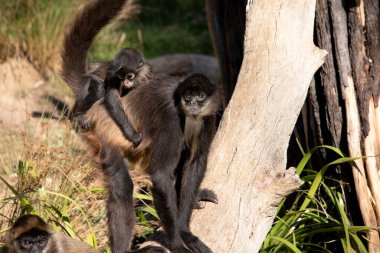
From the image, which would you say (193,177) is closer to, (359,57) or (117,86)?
(117,86)

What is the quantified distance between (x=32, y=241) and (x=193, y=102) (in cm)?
150

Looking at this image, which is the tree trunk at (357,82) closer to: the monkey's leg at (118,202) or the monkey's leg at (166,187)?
the monkey's leg at (166,187)

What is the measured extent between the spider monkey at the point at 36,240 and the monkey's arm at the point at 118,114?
0.88m

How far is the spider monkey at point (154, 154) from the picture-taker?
5.18m

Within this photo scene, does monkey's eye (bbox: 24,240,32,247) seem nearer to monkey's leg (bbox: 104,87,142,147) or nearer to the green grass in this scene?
monkey's leg (bbox: 104,87,142,147)

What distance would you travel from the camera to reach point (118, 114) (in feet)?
18.0

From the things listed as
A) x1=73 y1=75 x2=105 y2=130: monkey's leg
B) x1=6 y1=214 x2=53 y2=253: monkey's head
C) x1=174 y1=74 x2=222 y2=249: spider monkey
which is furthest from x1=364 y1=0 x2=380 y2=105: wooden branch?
x1=6 y1=214 x2=53 y2=253: monkey's head

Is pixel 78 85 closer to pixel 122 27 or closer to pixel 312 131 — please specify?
pixel 312 131

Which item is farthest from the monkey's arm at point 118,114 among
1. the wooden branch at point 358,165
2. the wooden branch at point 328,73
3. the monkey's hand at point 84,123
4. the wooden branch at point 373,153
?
the wooden branch at point 373,153

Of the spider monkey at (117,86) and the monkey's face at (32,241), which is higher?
the spider monkey at (117,86)

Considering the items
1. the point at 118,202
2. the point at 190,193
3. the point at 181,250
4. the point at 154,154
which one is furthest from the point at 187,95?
the point at 181,250

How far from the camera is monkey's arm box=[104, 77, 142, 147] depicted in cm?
548

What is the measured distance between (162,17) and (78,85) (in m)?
8.67

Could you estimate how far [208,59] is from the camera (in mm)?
11594
